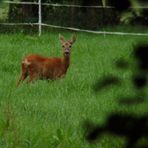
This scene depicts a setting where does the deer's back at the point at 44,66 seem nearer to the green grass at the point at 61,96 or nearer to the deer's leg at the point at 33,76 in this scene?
the deer's leg at the point at 33,76

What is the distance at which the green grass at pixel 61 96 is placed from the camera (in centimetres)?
171

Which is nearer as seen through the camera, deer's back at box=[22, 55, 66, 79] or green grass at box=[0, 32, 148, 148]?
green grass at box=[0, 32, 148, 148]

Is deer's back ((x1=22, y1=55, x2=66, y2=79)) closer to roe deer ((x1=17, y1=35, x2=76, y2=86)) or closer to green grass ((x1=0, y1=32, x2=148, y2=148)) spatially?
roe deer ((x1=17, y1=35, x2=76, y2=86))

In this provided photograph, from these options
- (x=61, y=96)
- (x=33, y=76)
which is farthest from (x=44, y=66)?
(x=61, y=96)

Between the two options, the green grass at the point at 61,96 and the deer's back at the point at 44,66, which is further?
the deer's back at the point at 44,66

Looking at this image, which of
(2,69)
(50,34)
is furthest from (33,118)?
(50,34)

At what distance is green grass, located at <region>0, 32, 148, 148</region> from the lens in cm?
171

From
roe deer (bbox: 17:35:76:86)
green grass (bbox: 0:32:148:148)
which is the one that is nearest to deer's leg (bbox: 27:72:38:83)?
roe deer (bbox: 17:35:76:86)

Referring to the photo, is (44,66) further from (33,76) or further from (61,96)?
(61,96)

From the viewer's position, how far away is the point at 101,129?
4.45 feet

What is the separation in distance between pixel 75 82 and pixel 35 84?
73 centimetres

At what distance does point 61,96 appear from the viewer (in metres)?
9.91

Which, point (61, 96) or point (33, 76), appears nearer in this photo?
point (61, 96)

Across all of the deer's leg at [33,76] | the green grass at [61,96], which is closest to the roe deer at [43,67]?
the deer's leg at [33,76]
